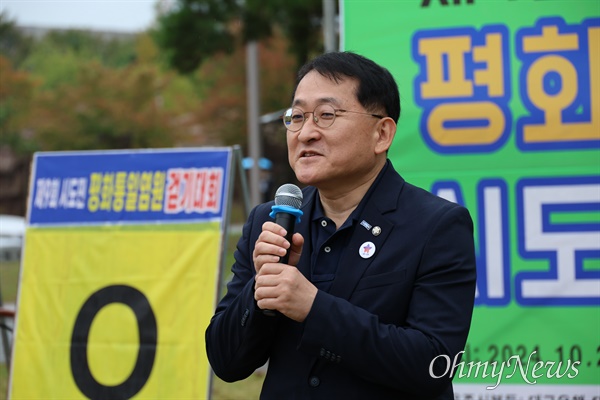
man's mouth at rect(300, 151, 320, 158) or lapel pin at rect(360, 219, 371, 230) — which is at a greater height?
man's mouth at rect(300, 151, 320, 158)

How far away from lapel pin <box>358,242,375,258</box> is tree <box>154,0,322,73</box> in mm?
14310

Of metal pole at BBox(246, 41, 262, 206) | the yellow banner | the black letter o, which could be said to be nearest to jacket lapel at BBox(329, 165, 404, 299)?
the yellow banner

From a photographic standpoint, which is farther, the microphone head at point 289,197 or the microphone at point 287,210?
the microphone head at point 289,197

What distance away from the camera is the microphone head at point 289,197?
2.11m

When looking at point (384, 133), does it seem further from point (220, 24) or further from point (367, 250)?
point (220, 24)

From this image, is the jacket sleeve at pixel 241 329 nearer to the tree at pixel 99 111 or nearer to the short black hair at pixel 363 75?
the short black hair at pixel 363 75

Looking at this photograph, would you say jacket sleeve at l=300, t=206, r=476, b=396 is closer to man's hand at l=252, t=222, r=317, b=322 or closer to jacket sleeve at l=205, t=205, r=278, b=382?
man's hand at l=252, t=222, r=317, b=322

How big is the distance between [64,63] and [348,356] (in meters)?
31.2

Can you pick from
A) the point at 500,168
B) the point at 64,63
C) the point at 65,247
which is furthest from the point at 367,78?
the point at 64,63

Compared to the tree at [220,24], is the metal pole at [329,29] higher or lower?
lower

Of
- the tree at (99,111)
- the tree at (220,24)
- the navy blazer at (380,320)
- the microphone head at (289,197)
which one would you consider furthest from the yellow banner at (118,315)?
the tree at (99,111)

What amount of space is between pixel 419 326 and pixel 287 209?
17.4 inches

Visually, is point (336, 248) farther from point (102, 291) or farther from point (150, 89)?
point (150, 89)

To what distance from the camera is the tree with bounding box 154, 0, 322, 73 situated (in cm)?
1645
